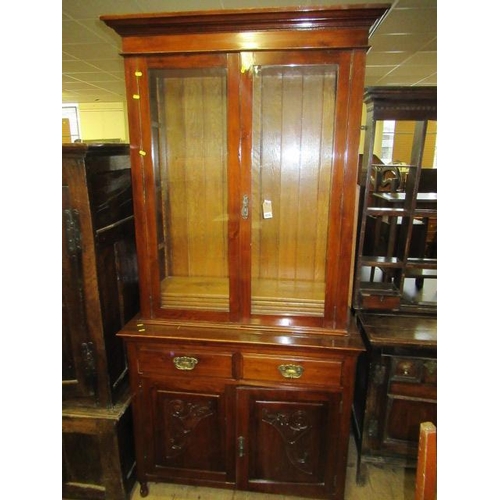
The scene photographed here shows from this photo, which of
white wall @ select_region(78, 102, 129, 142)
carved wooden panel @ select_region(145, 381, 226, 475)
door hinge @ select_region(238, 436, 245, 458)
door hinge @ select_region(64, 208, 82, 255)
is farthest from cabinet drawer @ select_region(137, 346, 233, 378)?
white wall @ select_region(78, 102, 129, 142)

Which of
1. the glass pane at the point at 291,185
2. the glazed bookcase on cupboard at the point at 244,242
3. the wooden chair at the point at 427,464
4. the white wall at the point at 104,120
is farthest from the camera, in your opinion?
the white wall at the point at 104,120

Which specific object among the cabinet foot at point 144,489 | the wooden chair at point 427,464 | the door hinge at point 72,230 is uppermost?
the door hinge at point 72,230

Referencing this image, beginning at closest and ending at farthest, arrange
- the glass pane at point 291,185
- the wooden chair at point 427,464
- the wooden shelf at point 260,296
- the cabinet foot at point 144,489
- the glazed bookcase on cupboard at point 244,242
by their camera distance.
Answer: the wooden chair at point 427,464, the glazed bookcase on cupboard at point 244,242, the glass pane at point 291,185, the wooden shelf at point 260,296, the cabinet foot at point 144,489

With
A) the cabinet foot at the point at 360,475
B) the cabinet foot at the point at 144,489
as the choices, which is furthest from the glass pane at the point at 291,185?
the cabinet foot at the point at 144,489

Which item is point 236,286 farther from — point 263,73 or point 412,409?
point 412,409

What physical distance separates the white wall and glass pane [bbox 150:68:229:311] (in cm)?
568

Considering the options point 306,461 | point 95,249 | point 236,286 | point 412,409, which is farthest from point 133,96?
point 412,409

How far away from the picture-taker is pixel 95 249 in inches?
50.3

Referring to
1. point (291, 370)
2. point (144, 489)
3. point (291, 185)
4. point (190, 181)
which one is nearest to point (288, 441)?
point (291, 370)

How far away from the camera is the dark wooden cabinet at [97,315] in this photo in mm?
1243

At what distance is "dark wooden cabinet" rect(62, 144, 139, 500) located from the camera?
1243 millimetres

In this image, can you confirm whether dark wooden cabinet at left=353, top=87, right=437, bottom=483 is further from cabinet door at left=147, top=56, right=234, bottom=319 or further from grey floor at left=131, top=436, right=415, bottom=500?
cabinet door at left=147, top=56, right=234, bottom=319

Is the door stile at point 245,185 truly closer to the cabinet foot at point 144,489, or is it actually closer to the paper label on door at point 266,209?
the paper label on door at point 266,209

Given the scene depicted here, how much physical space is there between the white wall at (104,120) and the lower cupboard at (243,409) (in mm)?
6126
